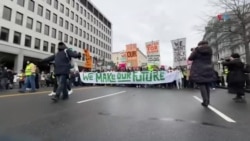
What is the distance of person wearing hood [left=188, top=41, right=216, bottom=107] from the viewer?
7.18m

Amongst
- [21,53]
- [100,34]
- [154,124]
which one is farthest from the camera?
[100,34]

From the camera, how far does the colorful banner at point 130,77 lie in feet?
67.2

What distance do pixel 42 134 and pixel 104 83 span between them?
19927 mm

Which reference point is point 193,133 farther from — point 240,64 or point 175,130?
point 240,64

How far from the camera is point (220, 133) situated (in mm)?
3957

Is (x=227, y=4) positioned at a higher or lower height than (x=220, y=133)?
higher

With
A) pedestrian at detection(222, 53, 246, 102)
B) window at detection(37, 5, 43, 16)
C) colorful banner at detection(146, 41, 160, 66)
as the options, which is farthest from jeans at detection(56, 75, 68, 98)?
window at detection(37, 5, 43, 16)

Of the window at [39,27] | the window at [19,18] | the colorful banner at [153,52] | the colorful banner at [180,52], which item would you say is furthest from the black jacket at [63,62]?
the window at [39,27]

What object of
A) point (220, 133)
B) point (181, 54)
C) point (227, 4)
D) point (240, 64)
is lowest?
point (220, 133)

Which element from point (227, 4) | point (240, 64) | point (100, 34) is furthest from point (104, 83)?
point (100, 34)

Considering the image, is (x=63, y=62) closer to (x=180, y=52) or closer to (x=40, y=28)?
(x=180, y=52)

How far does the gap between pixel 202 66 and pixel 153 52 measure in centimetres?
1686

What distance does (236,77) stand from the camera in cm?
913

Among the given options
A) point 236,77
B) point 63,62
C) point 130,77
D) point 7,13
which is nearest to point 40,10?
point 7,13
